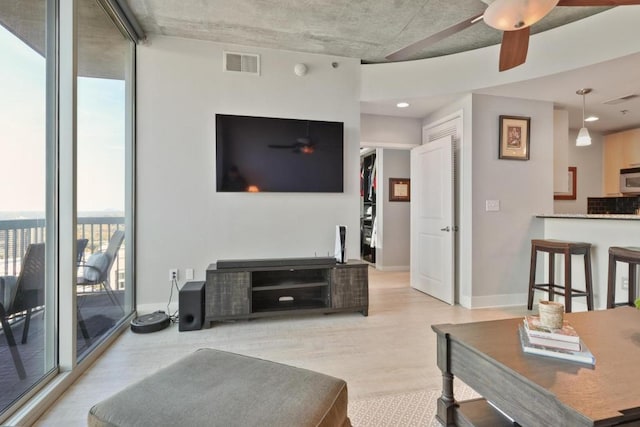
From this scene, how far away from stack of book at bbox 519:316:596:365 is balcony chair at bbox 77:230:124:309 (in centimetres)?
269

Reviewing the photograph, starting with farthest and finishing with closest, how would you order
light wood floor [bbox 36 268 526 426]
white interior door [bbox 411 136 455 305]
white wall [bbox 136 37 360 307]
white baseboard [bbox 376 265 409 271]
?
white baseboard [bbox 376 265 409 271], white interior door [bbox 411 136 455 305], white wall [bbox 136 37 360 307], light wood floor [bbox 36 268 526 426]

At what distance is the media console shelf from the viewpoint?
114 inches

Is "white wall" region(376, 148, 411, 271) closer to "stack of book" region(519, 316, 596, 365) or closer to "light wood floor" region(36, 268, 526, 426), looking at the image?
"light wood floor" region(36, 268, 526, 426)

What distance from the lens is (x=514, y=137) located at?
3.58 metres

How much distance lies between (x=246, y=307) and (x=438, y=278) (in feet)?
7.60

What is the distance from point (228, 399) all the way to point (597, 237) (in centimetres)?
369

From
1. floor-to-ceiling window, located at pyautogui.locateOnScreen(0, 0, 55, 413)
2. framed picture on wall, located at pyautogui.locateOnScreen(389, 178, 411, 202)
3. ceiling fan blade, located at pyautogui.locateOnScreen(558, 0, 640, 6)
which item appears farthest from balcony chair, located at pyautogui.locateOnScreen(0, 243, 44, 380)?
framed picture on wall, located at pyautogui.locateOnScreen(389, 178, 411, 202)

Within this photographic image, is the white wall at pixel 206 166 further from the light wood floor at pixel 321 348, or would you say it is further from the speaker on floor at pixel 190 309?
the light wood floor at pixel 321 348

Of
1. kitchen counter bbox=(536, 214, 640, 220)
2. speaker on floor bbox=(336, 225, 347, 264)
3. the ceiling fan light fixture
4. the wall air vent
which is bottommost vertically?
speaker on floor bbox=(336, 225, 347, 264)

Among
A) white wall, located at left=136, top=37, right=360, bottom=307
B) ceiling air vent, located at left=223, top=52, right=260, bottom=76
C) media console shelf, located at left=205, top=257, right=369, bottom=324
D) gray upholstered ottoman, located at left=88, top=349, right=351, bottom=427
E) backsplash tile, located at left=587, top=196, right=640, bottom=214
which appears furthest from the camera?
backsplash tile, located at left=587, top=196, right=640, bottom=214

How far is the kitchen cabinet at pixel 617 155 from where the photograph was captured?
15.5 ft

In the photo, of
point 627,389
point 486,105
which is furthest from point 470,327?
point 486,105

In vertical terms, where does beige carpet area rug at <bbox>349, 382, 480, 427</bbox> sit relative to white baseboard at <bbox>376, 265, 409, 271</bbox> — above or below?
below

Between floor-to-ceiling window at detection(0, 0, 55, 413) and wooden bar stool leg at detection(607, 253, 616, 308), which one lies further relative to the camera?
wooden bar stool leg at detection(607, 253, 616, 308)
